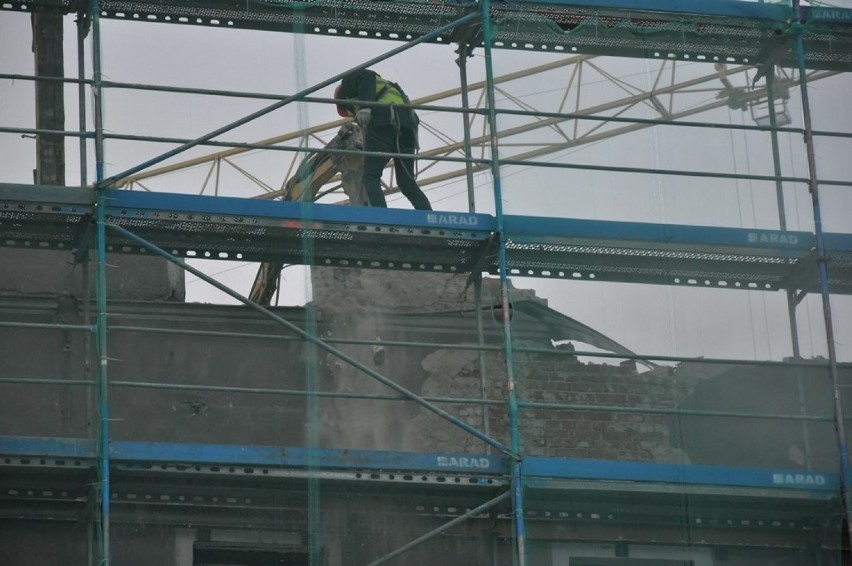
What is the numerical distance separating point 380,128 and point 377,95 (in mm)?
266

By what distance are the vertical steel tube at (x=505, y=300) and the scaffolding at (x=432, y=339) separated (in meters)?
0.02

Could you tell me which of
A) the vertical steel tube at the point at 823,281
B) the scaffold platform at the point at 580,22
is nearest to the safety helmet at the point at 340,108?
the scaffold platform at the point at 580,22

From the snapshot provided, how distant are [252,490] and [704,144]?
15.2 feet

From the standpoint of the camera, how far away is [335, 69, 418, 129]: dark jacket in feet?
43.3

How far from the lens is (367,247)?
12594 millimetres

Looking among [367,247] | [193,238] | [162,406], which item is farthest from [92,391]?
[367,247]

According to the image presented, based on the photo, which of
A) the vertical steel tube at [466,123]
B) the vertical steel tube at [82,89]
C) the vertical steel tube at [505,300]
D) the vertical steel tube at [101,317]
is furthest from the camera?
the vertical steel tube at [466,123]

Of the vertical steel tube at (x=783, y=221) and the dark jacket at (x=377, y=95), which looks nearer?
the vertical steel tube at (x=783, y=221)

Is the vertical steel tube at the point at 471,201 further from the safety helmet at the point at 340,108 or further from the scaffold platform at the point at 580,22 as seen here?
the safety helmet at the point at 340,108

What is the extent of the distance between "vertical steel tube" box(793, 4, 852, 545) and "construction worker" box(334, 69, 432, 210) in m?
3.00

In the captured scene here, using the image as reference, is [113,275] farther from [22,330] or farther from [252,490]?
[252,490]

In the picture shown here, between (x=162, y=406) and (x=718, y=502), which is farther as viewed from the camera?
(x=162, y=406)

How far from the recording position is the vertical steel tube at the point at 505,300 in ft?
37.8

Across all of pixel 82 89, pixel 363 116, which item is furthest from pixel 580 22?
pixel 82 89
